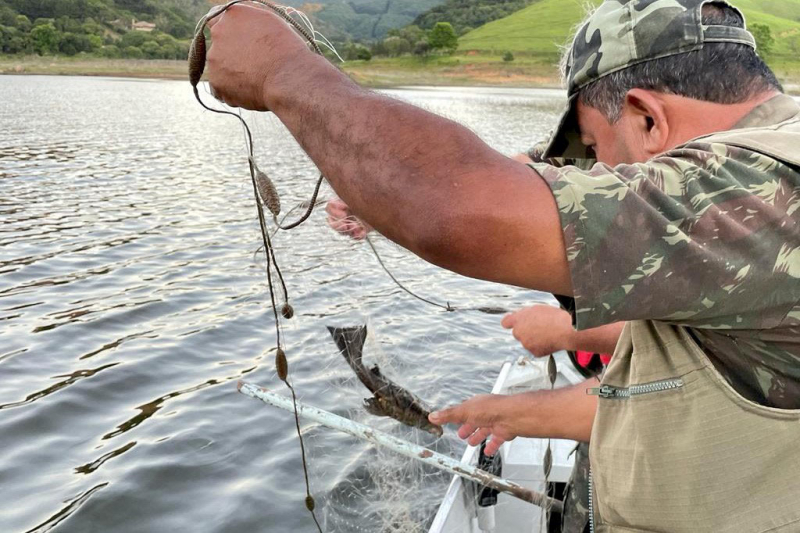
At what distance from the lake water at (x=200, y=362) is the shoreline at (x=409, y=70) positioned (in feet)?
224

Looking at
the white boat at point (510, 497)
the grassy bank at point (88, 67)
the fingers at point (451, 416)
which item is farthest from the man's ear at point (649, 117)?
the grassy bank at point (88, 67)

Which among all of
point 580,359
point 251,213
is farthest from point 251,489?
point 251,213

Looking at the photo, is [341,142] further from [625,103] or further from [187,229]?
[187,229]

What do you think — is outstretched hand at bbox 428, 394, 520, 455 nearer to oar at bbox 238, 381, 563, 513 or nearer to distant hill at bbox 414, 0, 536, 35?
oar at bbox 238, 381, 563, 513

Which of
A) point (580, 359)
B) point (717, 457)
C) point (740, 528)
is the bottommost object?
point (580, 359)

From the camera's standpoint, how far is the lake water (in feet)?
17.8

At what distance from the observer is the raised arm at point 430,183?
4.66 ft

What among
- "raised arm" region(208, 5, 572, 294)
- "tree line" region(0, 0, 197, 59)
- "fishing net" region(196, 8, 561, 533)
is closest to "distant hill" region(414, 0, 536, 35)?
"tree line" region(0, 0, 197, 59)

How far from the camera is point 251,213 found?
1480 centimetres

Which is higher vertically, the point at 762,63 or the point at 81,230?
the point at 762,63

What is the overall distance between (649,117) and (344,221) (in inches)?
77.4

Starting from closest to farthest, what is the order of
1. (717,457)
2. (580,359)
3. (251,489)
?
(717,457), (580,359), (251,489)

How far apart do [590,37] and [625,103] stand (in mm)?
259

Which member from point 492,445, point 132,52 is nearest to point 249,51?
point 492,445
